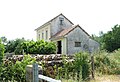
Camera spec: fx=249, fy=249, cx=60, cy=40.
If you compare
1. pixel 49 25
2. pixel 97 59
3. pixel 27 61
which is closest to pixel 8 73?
pixel 27 61

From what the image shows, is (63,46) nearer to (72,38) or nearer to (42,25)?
(72,38)

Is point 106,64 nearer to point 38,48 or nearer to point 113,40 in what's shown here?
point 38,48

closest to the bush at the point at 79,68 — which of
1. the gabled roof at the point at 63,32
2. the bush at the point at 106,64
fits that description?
the bush at the point at 106,64

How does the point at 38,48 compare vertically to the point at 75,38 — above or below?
below

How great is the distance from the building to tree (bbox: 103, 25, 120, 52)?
1743 mm

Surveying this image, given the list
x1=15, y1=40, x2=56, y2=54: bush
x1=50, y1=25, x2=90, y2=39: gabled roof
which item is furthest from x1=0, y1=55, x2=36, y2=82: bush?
x1=50, y1=25, x2=90, y2=39: gabled roof

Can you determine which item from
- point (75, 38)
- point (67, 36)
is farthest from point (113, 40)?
point (67, 36)

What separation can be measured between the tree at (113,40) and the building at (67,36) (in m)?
1.74

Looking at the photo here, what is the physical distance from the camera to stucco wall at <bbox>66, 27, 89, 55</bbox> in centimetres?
3481

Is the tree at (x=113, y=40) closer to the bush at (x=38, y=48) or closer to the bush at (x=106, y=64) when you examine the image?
the bush at (x=38, y=48)

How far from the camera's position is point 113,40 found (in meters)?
34.8

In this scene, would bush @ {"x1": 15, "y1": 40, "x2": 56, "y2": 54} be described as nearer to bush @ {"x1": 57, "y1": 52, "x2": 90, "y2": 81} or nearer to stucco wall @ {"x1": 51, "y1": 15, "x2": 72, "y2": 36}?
stucco wall @ {"x1": 51, "y1": 15, "x2": 72, "y2": 36}

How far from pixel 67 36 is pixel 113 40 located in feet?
21.3

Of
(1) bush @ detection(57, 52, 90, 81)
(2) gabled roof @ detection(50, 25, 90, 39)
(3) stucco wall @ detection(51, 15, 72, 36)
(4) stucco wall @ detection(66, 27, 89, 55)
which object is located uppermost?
(3) stucco wall @ detection(51, 15, 72, 36)
